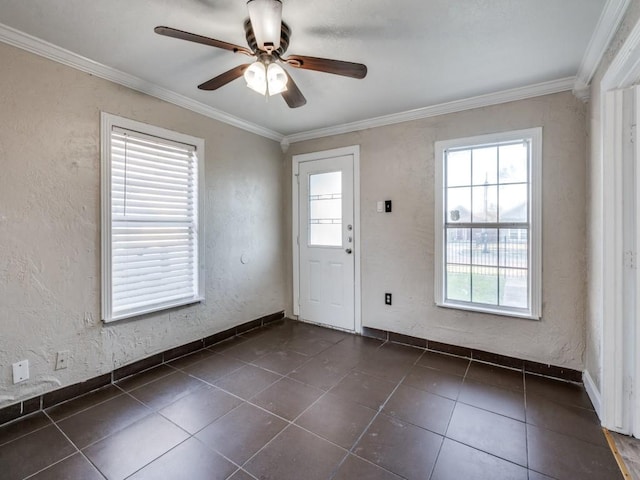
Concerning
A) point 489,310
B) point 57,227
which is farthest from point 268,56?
point 489,310

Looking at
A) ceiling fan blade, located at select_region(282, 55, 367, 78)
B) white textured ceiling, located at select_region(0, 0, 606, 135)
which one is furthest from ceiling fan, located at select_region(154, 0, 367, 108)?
white textured ceiling, located at select_region(0, 0, 606, 135)

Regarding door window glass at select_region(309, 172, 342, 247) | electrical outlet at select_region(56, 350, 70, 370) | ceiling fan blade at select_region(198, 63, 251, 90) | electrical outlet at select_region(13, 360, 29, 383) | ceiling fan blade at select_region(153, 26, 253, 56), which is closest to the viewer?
ceiling fan blade at select_region(153, 26, 253, 56)

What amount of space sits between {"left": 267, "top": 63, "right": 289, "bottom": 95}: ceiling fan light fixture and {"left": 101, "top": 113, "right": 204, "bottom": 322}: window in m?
1.36

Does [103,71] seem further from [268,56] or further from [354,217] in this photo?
[354,217]

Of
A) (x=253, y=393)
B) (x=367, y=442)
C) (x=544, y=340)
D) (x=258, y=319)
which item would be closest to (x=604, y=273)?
(x=544, y=340)

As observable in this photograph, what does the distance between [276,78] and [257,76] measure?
0.11 metres

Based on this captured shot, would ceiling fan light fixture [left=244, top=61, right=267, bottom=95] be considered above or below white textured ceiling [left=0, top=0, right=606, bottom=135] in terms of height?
below

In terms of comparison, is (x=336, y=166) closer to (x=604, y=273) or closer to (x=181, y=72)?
(x=181, y=72)

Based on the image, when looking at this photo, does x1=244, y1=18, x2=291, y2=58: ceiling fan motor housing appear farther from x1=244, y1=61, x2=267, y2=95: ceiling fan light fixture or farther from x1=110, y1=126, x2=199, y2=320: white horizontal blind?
x1=110, y1=126, x2=199, y2=320: white horizontal blind

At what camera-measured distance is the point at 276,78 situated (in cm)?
171

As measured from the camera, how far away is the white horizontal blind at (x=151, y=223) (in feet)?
7.68

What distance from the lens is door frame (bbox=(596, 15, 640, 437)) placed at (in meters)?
1.65

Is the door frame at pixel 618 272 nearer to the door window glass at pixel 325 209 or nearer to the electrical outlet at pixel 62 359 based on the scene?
the door window glass at pixel 325 209

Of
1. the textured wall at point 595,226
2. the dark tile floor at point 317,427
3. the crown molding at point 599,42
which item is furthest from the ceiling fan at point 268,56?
the dark tile floor at point 317,427
